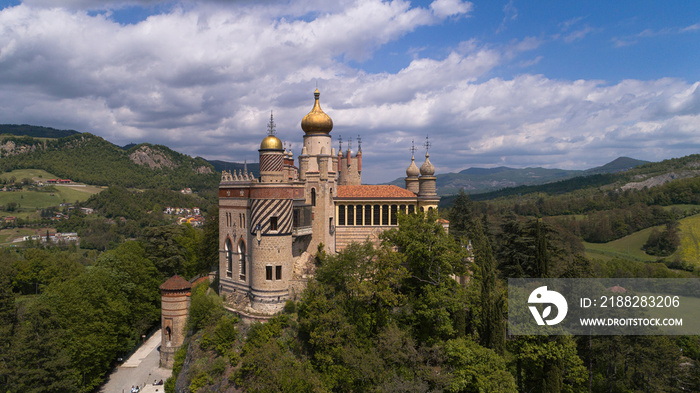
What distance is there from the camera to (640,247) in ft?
258

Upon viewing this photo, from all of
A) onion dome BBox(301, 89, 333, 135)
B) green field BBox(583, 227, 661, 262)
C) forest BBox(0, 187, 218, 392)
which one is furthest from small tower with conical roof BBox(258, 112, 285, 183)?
green field BBox(583, 227, 661, 262)

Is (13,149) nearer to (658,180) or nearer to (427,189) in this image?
(427,189)

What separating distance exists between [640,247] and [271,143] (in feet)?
262

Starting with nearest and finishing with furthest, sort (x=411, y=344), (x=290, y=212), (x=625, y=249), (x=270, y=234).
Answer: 1. (x=411, y=344)
2. (x=270, y=234)
3. (x=290, y=212)
4. (x=625, y=249)

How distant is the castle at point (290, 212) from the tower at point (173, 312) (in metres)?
5.60

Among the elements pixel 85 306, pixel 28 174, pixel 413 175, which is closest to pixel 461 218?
pixel 413 175

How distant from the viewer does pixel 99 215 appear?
143375mm

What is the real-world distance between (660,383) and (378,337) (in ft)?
66.9

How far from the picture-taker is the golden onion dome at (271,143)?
34.5 meters

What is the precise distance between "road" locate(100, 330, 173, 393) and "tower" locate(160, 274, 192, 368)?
5.47ft

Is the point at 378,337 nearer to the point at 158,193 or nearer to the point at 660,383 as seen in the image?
the point at 660,383

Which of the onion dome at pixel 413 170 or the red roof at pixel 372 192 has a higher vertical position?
the onion dome at pixel 413 170

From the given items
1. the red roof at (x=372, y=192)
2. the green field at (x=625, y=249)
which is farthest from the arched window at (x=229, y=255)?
the green field at (x=625, y=249)

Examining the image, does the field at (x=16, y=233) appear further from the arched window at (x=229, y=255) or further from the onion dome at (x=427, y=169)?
the onion dome at (x=427, y=169)
